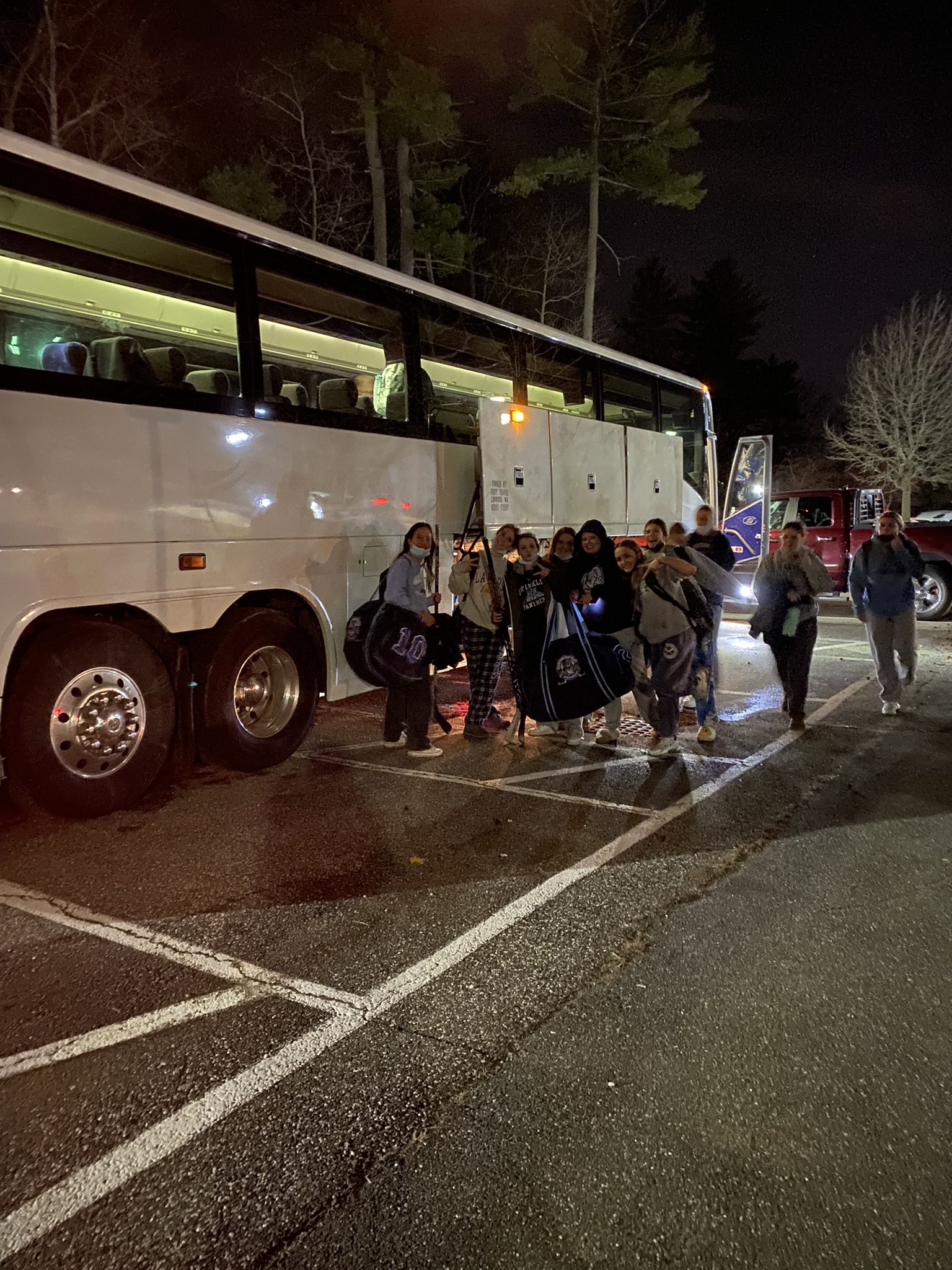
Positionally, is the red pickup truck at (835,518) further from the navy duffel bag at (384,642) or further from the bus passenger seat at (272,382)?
the bus passenger seat at (272,382)

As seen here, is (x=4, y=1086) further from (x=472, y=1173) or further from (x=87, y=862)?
(x=87, y=862)

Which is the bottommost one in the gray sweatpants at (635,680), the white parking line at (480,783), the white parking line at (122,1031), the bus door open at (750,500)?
the white parking line at (122,1031)

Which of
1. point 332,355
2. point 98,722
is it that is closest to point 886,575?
point 332,355

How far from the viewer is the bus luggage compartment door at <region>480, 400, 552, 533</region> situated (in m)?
7.65

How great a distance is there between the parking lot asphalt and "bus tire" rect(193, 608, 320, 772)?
10.0 inches

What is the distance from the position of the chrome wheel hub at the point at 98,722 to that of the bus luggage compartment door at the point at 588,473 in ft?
15.9

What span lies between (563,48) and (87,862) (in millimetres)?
20612

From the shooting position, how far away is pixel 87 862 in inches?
175

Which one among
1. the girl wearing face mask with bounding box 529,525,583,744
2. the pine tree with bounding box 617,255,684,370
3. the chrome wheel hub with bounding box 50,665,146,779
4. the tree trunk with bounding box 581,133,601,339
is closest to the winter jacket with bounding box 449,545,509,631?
the girl wearing face mask with bounding box 529,525,583,744

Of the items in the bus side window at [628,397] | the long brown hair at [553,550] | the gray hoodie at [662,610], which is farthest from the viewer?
the bus side window at [628,397]

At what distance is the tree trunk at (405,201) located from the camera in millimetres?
18406

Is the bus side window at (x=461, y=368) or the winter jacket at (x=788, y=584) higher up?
the bus side window at (x=461, y=368)

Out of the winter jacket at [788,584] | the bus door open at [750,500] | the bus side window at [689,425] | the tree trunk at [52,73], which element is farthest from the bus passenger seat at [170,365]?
the tree trunk at [52,73]

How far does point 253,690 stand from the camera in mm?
5953
